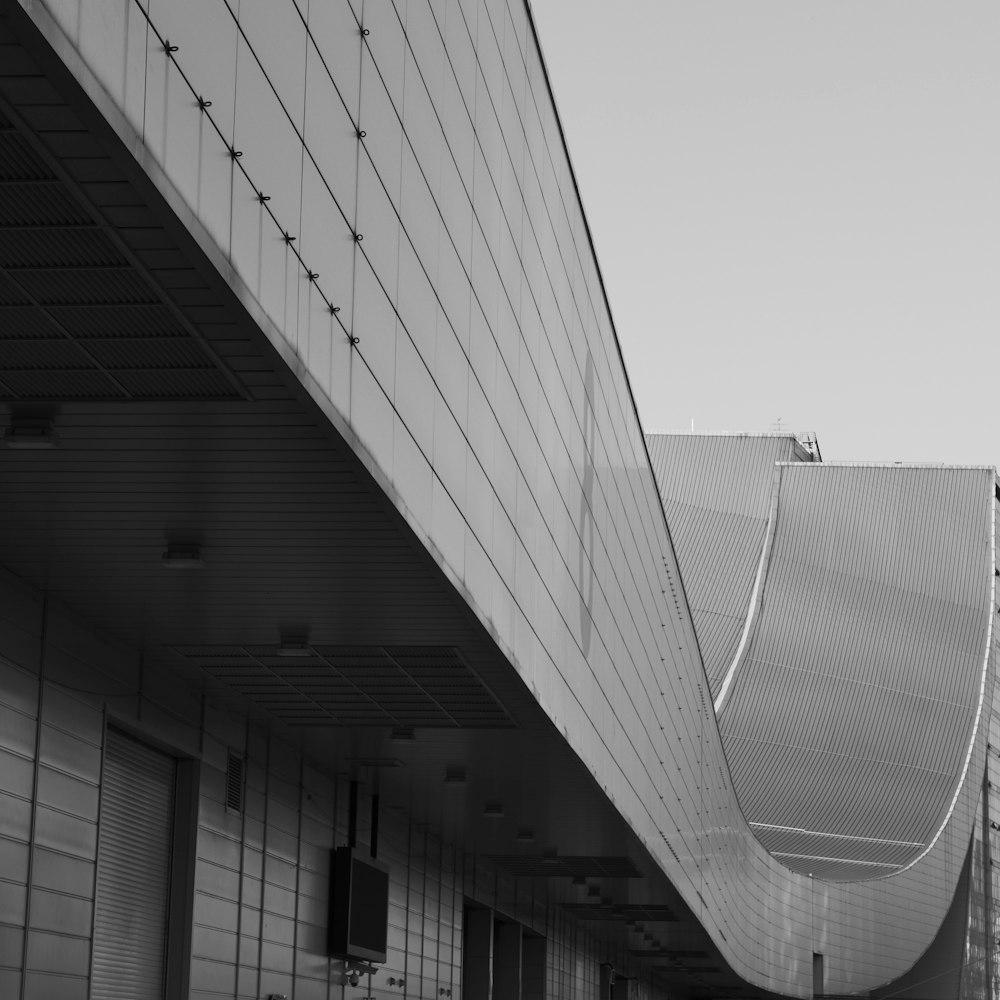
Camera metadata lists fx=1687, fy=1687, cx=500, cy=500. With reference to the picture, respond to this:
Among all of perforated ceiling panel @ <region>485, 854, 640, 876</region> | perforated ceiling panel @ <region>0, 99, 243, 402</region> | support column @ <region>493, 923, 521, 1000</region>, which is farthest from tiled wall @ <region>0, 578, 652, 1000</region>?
support column @ <region>493, 923, 521, 1000</region>

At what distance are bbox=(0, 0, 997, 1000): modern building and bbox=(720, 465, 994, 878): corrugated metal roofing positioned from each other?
27415 millimetres

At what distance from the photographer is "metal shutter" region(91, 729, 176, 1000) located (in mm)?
12273

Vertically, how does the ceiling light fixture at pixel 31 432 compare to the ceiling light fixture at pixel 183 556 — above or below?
above

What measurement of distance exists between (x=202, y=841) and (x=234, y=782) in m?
0.94

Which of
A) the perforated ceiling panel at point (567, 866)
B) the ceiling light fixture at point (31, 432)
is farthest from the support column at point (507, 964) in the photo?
the ceiling light fixture at point (31, 432)

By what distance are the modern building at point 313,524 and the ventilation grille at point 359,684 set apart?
0.06 m

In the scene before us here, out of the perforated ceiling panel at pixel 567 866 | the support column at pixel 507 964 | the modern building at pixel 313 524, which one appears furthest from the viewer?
the support column at pixel 507 964

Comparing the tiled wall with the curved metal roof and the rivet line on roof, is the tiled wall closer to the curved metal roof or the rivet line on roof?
the rivet line on roof

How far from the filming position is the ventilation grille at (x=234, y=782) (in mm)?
14789

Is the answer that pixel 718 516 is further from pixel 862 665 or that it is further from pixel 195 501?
pixel 195 501

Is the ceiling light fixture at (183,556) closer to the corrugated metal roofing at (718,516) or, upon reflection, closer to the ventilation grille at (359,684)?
the ventilation grille at (359,684)

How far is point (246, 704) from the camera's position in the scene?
48.2 ft

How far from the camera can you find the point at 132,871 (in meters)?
12.9

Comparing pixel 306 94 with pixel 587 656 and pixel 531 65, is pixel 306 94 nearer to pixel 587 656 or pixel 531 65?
pixel 531 65
